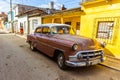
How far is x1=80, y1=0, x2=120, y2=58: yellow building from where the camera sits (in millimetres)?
7312

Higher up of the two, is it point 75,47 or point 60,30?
point 60,30

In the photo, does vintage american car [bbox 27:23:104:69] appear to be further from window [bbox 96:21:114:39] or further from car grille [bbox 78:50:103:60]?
window [bbox 96:21:114:39]

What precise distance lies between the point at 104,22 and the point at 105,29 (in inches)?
17.4

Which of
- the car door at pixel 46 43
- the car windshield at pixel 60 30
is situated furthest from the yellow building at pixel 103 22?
the car door at pixel 46 43

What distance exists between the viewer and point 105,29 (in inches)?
318

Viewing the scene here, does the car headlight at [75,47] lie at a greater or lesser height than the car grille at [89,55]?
greater

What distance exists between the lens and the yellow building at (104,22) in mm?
7312

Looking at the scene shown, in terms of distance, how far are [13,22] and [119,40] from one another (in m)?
30.2

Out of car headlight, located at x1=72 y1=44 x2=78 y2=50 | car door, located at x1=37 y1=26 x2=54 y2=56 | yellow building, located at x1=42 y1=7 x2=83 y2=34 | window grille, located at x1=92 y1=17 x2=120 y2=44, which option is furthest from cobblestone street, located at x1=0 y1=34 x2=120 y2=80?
yellow building, located at x1=42 y1=7 x2=83 y2=34

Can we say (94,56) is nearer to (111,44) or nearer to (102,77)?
(102,77)

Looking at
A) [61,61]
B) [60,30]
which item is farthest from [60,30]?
[61,61]

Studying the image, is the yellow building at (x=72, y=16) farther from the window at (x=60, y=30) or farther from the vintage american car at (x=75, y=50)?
the vintage american car at (x=75, y=50)

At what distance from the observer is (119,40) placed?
23.5 feet

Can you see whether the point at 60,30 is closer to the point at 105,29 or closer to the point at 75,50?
the point at 75,50
